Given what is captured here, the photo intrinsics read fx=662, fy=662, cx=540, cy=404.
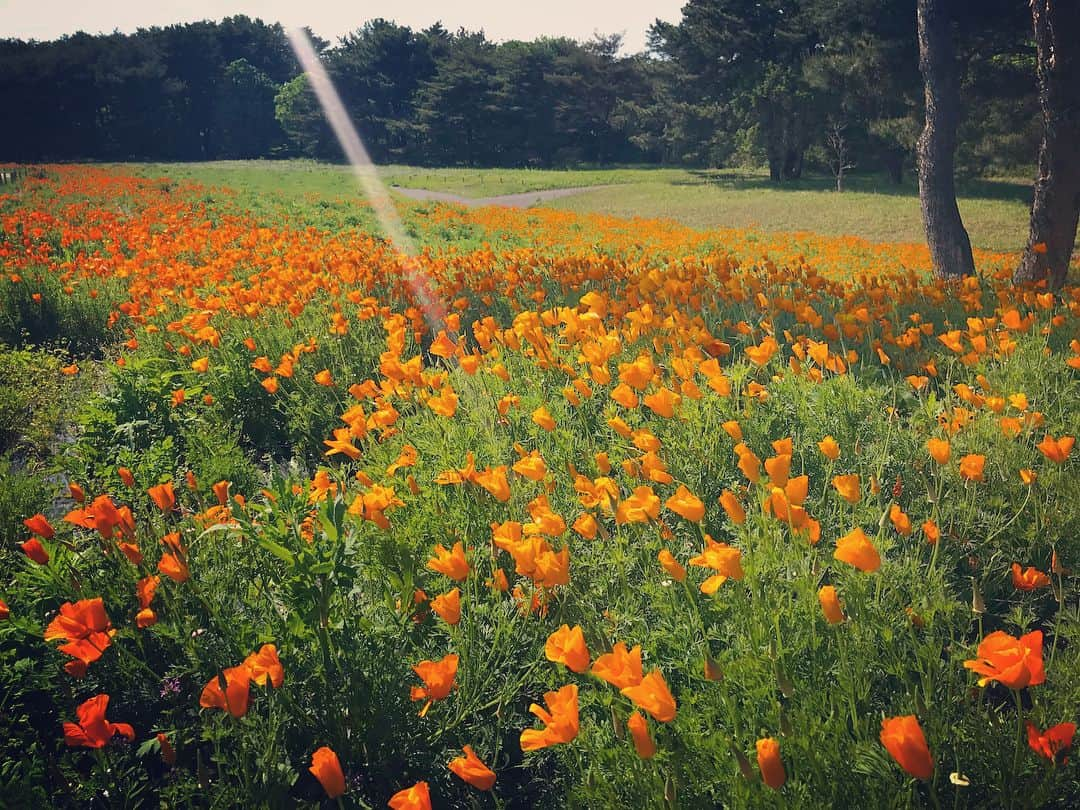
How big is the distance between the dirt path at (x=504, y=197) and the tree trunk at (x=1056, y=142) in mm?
19415

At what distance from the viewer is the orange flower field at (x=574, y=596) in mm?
1381

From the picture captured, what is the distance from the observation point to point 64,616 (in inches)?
55.6

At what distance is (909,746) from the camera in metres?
1.01

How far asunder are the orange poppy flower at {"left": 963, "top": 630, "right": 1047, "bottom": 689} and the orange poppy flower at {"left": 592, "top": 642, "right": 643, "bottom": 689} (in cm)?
53

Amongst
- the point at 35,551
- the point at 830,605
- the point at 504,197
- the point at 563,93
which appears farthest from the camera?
the point at 563,93

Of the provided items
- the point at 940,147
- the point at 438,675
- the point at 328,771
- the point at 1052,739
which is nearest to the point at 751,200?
the point at 940,147

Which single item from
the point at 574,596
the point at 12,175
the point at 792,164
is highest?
the point at 792,164

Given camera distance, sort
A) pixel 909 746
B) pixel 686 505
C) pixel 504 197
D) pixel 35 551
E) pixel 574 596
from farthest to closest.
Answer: pixel 504 197, pixel 574 596, pixel 35 551, pixel 686 505, pixel 909 746

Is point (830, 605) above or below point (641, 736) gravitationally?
above

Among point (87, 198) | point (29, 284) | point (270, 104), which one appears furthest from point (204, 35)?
point (29, 284)

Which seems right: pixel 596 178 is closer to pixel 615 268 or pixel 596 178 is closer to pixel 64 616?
pixel 615 268

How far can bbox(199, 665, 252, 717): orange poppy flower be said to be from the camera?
4.28 ft

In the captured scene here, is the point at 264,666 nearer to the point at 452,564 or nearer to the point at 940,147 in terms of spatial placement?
the point at 452,564

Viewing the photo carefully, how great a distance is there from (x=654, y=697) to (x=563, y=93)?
185 ft
